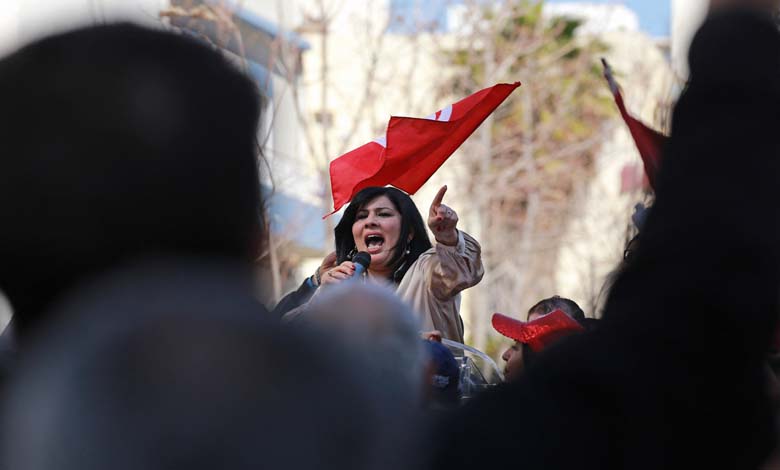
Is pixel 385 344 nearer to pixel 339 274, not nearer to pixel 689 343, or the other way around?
pixel 689 343

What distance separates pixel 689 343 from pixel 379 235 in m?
4.29

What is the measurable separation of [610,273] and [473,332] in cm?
2068

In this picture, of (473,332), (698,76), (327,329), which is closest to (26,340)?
(327,329)

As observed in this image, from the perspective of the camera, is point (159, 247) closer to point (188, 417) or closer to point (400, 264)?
point (188, 417)

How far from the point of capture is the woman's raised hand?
493 centimetres

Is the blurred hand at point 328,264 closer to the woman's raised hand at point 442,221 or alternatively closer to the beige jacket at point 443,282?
the beige jacket at point 443,282

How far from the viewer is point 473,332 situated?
72.5 ft

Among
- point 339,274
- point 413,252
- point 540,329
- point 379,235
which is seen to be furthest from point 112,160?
point 413,252

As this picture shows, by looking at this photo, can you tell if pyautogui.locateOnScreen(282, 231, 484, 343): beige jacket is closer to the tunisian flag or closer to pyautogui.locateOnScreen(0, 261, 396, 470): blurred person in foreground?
the tunisian flag

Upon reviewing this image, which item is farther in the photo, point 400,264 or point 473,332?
point 473,332

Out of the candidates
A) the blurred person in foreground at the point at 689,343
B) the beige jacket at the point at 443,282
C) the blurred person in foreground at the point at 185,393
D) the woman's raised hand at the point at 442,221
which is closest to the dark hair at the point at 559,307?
the beige jacket at the point at 443,282

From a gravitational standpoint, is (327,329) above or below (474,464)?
above

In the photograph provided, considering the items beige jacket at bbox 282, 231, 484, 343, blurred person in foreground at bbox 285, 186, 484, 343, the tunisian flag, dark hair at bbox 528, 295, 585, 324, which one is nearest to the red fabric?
blurred person in foreground at bbox 285, 186, 484, 343

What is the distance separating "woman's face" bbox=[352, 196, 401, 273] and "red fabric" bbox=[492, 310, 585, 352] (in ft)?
3.41
